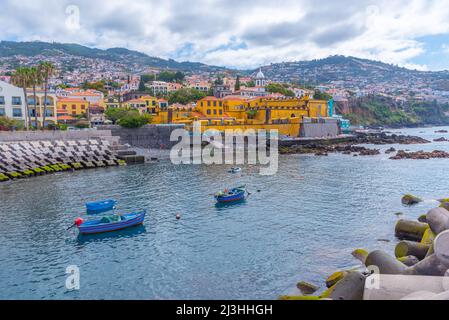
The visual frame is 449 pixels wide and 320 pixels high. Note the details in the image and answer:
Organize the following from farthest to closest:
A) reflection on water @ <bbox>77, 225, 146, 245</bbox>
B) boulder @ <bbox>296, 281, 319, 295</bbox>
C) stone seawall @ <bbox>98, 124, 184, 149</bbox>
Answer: stone seawall @ <bbox>98, 124, 184, 149</bbox> → reflection on water @ <bbox>77, 225, 146, 245</bbox> → boulder @ <bbox>296, 281, 319, 295</bbox>

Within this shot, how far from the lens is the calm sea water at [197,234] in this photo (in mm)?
16938

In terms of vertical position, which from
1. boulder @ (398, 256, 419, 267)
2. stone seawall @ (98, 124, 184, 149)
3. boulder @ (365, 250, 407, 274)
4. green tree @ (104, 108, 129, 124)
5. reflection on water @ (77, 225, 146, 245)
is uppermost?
green tree @ (104, 108, 129, 124)

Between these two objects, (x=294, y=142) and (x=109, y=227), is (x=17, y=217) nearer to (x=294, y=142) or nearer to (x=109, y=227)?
(x=109, y=227)

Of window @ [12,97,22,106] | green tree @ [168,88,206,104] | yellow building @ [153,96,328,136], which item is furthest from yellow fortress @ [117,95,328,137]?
window @ [12,97,22,106]

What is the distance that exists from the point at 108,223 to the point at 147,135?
48557 millimetres

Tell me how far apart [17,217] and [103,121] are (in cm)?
5240

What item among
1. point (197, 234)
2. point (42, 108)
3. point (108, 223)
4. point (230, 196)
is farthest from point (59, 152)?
point (197, 234)

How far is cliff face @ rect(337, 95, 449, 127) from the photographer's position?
153m

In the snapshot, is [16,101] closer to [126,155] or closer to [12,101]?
[12,101]

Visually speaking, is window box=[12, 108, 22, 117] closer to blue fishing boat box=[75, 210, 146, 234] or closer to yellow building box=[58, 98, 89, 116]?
yellow building box=[58, 98, 89, 116]

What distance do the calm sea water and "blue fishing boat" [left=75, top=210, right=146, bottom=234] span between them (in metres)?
0.63

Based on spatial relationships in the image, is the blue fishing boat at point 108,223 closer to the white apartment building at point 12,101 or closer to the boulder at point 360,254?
the boulder at point 360,254

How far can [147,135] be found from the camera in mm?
71688
